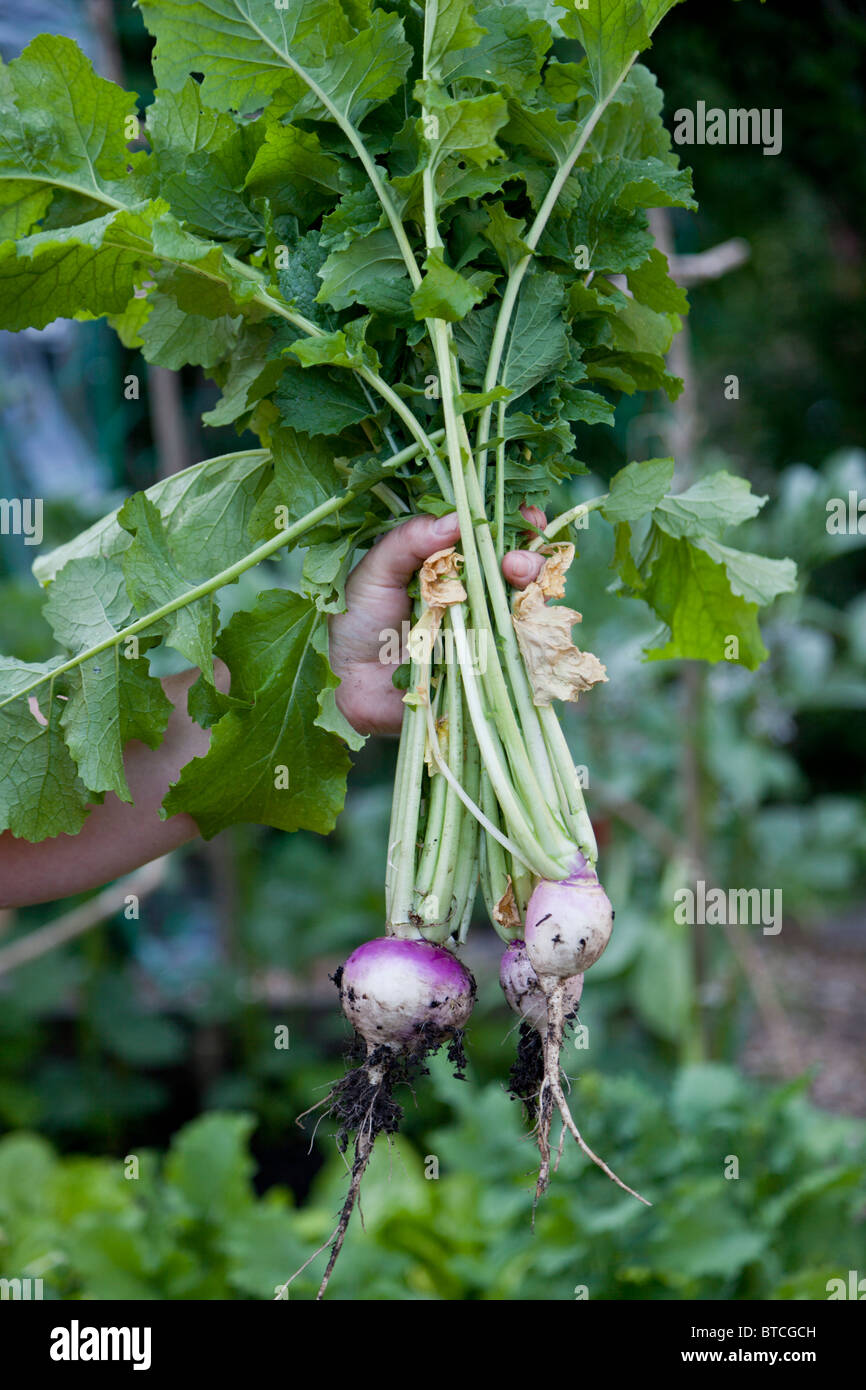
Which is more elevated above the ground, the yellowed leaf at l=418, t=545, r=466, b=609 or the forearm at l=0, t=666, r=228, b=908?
the yellowed leaf at l=418, t=545, r=466, b=609

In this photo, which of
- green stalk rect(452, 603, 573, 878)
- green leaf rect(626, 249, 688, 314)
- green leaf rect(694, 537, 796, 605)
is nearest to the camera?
green stalk rect(452, 603, 573, 878)

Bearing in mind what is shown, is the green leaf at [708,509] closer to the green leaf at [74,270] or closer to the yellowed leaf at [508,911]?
the yellowed leaf at [508,911]

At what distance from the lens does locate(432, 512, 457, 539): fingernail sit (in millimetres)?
1217

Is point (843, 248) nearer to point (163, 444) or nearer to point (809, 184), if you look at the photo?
point (809, 184)

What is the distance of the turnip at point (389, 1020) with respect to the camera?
1.23 meters

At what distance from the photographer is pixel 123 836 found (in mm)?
1556

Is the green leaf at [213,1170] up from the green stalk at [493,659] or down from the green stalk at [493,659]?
down

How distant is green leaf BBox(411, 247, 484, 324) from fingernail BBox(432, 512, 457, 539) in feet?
0.68

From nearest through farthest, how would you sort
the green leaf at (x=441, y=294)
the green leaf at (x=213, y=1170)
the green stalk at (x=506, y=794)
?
the green leaf at (x=441, y=294) < the green stalk at (x=506, y=794) < the green leaf at (x=213, y=1170)

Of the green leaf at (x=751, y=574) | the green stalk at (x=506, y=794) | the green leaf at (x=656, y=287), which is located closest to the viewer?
the green stalk at (x=506, y=794)

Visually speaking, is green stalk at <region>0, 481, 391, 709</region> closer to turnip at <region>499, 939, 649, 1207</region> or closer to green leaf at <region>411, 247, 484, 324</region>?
green leaf at <region>411, 247, 484, 324</region>

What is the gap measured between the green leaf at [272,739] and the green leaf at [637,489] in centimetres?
36

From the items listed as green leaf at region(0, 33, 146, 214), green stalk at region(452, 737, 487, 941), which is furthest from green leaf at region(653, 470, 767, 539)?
green leaf at region(0, 33, 146, 214)

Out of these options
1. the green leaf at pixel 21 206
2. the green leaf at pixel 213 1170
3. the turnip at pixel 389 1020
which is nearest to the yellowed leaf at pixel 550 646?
the turnip at pixel 389 1020
